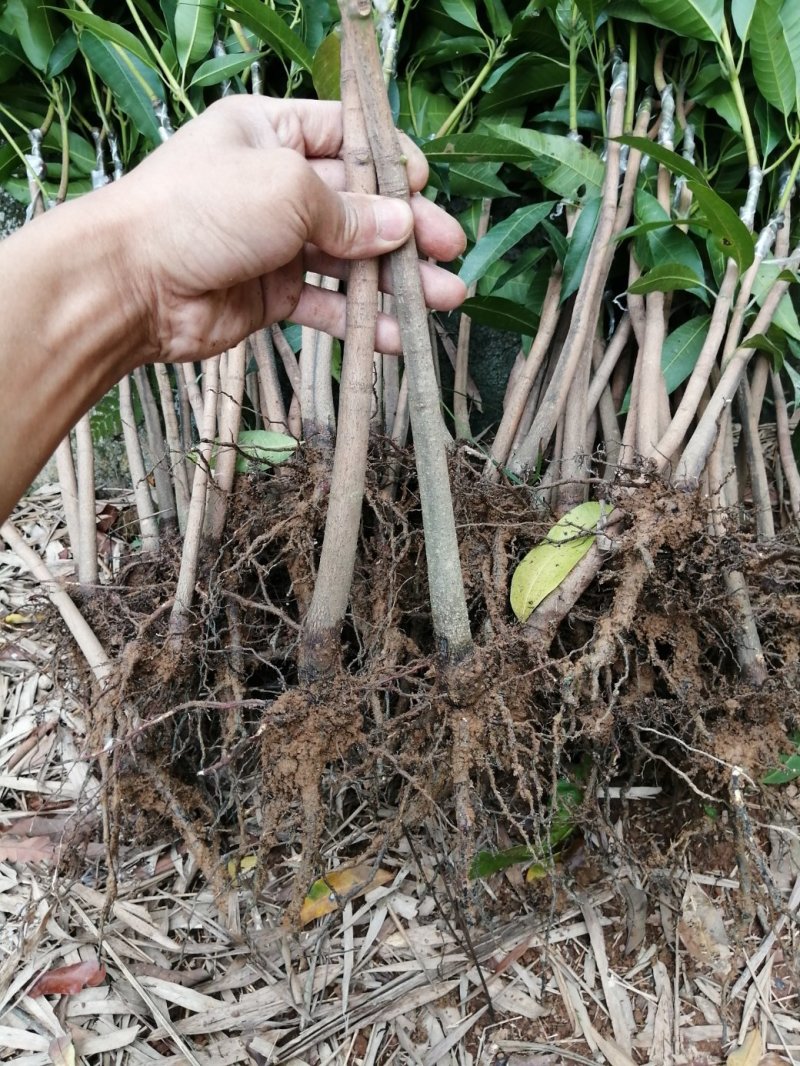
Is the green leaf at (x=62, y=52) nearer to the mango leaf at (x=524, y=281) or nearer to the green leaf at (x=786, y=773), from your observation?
the mango leaf at (x=524, y=281)

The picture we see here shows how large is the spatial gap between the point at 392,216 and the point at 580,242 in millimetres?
448

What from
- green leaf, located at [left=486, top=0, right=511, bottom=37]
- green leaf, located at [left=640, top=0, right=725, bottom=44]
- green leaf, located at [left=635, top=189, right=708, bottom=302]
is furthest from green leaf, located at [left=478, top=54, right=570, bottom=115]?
green leaf, located at [left=635, top=189, right=708, bottom=302]

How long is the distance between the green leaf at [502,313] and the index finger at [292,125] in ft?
0.84

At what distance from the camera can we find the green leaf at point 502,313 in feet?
3.32

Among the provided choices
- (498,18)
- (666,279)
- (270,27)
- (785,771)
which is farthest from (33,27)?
(785,771)

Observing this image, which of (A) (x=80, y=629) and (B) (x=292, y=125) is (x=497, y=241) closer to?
(B) (x=292, y=125)

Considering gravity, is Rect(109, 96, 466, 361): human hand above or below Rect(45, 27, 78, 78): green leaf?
below

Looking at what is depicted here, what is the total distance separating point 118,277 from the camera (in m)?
0.70

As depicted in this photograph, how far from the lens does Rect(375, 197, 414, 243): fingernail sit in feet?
2.23

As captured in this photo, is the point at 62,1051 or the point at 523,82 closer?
the point at 62,1051

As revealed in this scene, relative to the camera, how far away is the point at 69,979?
2.82ft

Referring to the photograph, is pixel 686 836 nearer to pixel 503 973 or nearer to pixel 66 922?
pixel 503 973

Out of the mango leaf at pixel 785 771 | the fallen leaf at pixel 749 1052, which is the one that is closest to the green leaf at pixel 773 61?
the mango leaf at pixel 785 771

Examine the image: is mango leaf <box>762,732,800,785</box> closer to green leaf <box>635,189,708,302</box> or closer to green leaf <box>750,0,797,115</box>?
green leaf <box>635,189,708,302</box>
